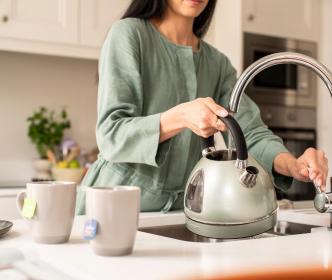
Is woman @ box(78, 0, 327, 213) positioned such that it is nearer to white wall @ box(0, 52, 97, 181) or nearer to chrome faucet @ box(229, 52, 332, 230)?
chrome faucet @ box(229, 52, 332, 230)

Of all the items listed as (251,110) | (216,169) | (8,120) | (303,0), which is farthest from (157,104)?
(303,0)

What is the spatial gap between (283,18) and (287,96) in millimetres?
443

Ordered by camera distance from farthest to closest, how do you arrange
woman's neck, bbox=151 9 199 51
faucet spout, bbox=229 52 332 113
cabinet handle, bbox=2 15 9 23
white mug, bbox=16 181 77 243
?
cabinet handle, bbox=2 15 9 23, woman's neck, bbox=151 9 199 51, faucet spout, bbox=229 52 332 113, white mug, bbox=16 181 77 243

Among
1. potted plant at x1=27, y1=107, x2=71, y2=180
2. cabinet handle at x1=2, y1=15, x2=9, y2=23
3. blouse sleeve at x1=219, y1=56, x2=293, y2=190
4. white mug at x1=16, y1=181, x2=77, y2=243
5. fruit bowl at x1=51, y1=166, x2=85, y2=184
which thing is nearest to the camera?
white mug at x1=16, y1=181, x2=77, y2=243

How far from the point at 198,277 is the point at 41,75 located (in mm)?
2351

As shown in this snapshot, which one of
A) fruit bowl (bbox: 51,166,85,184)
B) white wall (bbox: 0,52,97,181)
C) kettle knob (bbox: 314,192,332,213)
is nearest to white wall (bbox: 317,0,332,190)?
white wall (bbox: 0,52,97,181)

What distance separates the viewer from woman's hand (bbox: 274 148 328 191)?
0.99m

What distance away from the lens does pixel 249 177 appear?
831 mm

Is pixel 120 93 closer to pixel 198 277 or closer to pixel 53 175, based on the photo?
pixel 198 277

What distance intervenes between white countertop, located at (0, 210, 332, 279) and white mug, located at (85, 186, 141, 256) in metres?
0.02

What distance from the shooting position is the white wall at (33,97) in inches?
105

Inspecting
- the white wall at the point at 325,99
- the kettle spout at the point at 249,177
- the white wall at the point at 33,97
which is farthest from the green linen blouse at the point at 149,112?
the white wall at the point at 325,99

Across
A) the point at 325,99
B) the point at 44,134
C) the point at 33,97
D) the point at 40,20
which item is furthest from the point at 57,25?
the point at 325,99

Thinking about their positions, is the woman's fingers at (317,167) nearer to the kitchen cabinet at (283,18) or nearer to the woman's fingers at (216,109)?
the woman's fingers at (216,109)
